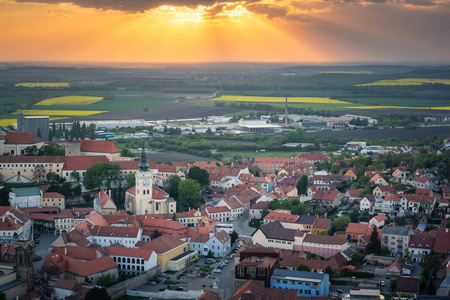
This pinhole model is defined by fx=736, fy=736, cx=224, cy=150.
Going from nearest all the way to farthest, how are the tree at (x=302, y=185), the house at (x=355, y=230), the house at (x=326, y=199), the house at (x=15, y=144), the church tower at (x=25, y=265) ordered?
the church tower at (x=25, y=265) → the house at (x=355, y=230) → the house at (x=326, y=199) → the tree at (x=302, y=185) → the house at (x=15, y=144)

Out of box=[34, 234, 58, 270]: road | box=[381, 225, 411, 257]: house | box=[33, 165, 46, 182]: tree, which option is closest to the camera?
box=[34, 234, 58, 270]: road

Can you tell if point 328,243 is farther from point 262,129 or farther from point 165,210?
point 262,129

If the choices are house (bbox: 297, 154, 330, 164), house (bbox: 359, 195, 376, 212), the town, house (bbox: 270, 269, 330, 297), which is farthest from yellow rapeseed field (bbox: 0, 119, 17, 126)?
house (bbox: 270, 269, 330, 297)

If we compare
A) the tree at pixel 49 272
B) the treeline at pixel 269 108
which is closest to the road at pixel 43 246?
the tree at pixel 49 272

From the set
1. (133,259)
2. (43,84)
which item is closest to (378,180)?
(133,259)

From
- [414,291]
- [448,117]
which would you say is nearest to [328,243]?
[414,291]

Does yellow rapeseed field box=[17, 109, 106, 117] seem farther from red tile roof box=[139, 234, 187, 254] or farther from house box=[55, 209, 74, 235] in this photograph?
red tile roof box=[139, 234, 187, 254]

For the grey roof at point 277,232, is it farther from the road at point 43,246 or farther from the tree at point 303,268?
the road at point 43,246
